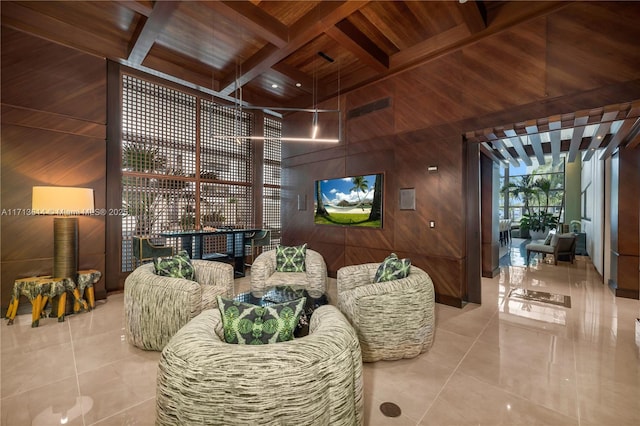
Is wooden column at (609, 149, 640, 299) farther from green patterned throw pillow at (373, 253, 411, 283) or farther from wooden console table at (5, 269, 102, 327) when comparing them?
wooden console table at (5, 269, 102, 327)

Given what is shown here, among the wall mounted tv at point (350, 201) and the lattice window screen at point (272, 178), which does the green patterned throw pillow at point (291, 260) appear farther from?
the lattice window screen at point (272, 178)

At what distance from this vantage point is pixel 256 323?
4.80 feet

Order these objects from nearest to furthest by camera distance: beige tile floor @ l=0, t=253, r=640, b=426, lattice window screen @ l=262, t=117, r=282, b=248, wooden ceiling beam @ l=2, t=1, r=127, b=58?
beige tile floor @ l=0, t=253, r=640, b=426 → wooden ceiling beam @ l=2, t=1, r=127, b=58 → lattice window screen @ l=262, t=117, r=282, b=248

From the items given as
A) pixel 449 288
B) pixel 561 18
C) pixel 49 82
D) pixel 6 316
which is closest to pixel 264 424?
pixel 449 288

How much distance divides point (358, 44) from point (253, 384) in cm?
437

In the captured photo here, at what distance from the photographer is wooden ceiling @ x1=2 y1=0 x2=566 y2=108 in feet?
11.2

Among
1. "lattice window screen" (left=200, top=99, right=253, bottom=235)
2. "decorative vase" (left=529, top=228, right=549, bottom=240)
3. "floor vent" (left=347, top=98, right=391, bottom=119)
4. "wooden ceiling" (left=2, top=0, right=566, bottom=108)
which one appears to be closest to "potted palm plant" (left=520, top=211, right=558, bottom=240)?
"decorative vase" (left=529, top=228, right=549, bottom=240)

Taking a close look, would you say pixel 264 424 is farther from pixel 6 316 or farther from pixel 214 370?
pixel 6 316

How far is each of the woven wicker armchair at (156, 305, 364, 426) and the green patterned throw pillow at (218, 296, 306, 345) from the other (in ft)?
0.51

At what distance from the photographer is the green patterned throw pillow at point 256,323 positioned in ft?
4.73

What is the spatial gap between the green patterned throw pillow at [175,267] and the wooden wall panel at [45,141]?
223 centimetres

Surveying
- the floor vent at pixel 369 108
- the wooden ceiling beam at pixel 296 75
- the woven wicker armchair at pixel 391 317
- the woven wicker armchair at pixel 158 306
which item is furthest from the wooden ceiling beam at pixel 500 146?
the woven wicker armchair at pixel 158 306

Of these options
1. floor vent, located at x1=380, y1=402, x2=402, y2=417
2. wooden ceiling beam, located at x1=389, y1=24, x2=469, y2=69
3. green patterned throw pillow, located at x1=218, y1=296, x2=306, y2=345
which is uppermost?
wooden ceiling beam, located at x1=389, y1=24, x2=469, y2=69

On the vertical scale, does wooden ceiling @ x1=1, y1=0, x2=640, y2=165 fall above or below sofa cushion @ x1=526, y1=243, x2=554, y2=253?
above
